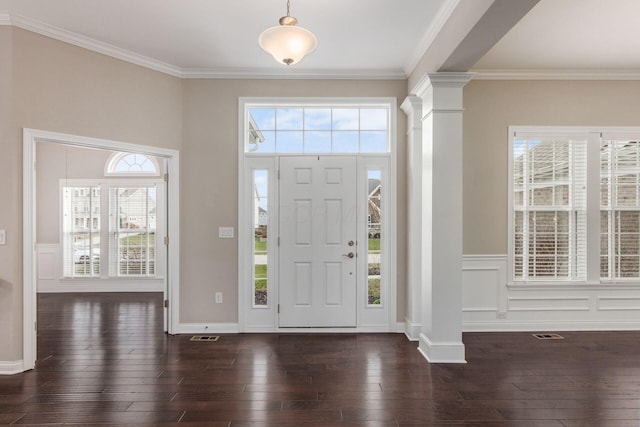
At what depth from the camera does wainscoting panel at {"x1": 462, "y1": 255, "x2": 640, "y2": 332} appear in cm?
425

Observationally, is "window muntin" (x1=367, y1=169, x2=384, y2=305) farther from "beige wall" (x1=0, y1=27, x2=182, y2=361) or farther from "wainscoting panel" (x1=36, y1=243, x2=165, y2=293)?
"wainscoting panel" (x1=36, y1=243, x2=165, y2=293)

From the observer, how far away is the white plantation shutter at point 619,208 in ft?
14.1

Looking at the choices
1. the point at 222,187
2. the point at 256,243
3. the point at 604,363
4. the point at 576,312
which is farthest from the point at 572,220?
the point at 222,187

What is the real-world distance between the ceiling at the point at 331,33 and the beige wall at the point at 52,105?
156 mm

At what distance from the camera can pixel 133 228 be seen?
→ 668cm

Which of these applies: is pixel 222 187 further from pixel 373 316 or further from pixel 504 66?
pixel 504 66

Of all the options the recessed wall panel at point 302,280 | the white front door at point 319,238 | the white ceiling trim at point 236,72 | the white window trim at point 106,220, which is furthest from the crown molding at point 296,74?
the white window trim at point 106,220

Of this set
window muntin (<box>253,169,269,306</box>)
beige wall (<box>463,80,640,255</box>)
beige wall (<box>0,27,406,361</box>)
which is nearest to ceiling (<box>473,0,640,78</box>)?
beige wall (<box>463,80,640,255</box>)

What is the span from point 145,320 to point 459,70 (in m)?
4.68

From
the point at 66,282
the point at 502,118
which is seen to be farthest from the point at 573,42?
the point at 66,282

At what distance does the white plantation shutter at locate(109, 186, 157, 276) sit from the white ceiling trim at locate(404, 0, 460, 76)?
502cm

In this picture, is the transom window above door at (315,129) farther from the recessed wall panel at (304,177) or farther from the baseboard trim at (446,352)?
the baseboard trim at (446,352)

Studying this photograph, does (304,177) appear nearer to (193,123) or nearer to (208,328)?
(193,123)

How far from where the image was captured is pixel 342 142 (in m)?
4.34
